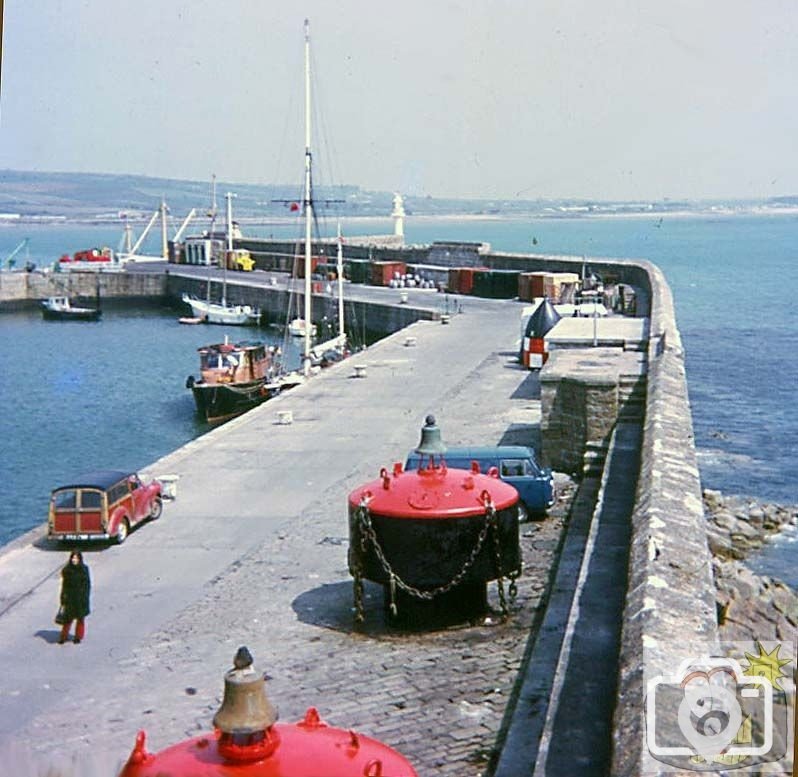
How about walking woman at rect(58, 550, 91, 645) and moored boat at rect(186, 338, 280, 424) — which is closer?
walking woman at rect(58, 550, 91, 645)

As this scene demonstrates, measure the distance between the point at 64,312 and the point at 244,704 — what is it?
6305 centimetres

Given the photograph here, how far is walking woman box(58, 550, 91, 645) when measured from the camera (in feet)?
34.9

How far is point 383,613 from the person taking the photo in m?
10.9

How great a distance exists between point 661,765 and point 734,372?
37.7 m

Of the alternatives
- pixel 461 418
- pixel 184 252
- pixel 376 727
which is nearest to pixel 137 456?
pixel 461 418

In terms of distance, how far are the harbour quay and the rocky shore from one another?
1456 mm

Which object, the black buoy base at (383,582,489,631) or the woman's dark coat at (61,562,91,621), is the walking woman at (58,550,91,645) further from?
the black buoy base at (383,582,489,631)

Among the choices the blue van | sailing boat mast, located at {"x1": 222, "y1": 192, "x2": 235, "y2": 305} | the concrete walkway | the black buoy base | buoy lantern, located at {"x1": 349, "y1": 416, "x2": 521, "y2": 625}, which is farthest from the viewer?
sailing boat mast, located at {"x1": 222, "y1": 192, "x2": 235, "y2": 305}

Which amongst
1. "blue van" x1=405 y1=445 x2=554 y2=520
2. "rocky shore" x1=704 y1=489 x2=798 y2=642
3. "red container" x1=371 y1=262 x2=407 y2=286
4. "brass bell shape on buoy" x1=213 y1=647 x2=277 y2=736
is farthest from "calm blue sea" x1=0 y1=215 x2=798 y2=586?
"brass bell shape on buoy" x1=213 y1=647 x2=277 y2=736

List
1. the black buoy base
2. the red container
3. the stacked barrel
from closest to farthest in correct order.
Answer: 1. the black buoy base
2. the stacked barrel
3. the red container

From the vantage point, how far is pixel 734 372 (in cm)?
4056

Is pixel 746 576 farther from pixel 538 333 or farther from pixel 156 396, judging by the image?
pixel 156 396
